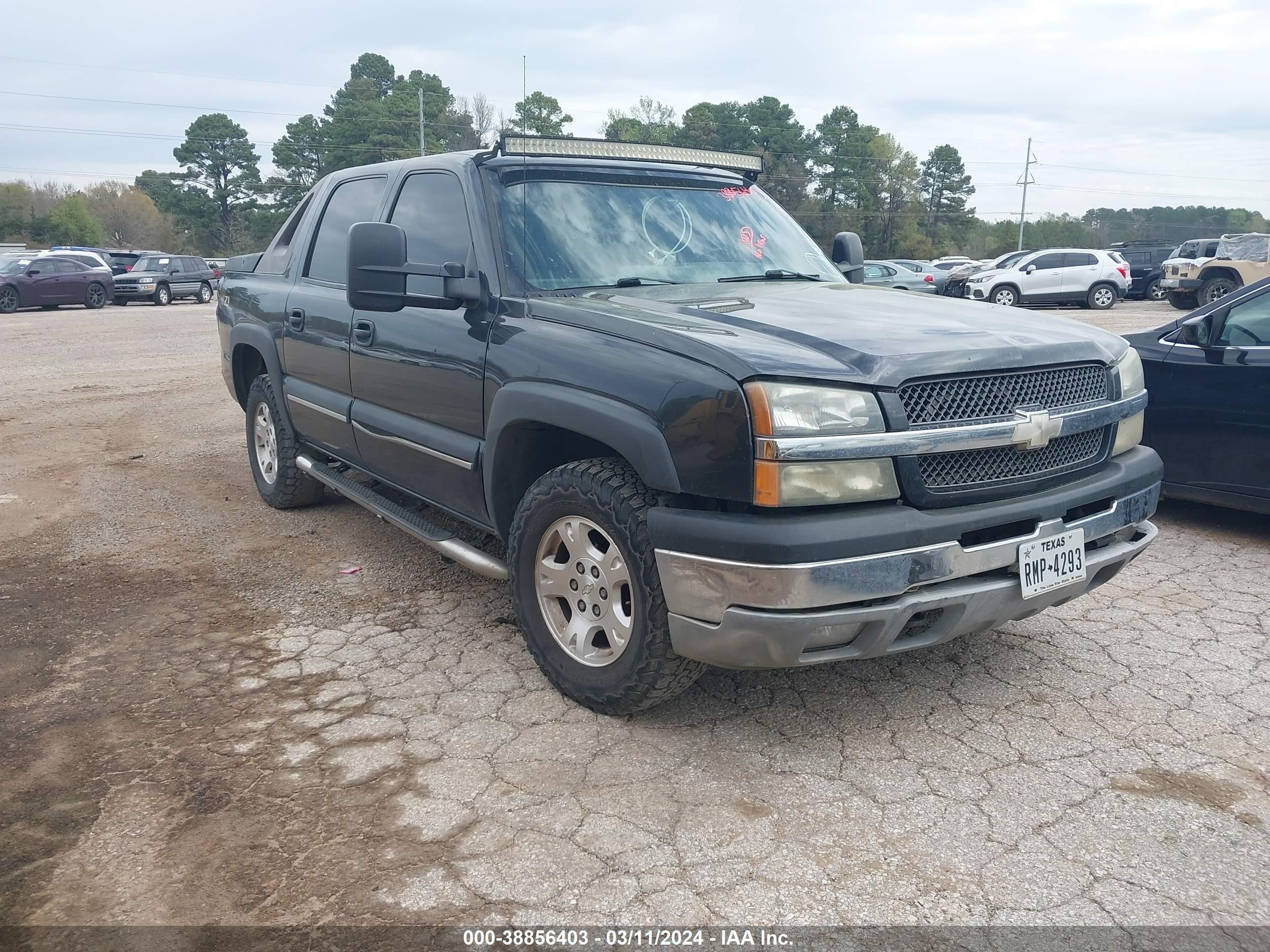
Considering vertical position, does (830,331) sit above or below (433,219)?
below

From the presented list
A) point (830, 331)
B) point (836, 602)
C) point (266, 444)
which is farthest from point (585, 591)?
point (266, 444)

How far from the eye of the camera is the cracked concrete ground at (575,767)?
2443 mm

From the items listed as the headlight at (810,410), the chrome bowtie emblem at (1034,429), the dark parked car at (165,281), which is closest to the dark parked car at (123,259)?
the dark parked car at (165,281)

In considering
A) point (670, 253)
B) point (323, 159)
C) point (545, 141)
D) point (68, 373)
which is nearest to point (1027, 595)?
point (670, 253)

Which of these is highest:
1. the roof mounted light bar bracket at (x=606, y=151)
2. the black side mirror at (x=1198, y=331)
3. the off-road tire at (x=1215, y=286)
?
the roof mounted light bar bracket at (x=606, y=151)

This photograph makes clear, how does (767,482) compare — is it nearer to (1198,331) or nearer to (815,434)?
(815,434)

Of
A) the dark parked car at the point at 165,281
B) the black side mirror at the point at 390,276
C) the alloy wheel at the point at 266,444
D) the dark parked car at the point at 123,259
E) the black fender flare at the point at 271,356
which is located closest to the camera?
the black side mirror at the point at 390,276

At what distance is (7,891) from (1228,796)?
325cm

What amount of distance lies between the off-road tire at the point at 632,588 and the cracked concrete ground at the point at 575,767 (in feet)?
0.48

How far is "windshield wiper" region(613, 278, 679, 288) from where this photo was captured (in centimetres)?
377

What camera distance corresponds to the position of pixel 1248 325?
205 inches

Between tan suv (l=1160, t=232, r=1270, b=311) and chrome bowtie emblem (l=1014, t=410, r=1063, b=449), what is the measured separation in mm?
19088

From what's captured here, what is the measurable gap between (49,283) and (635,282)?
88.0ft

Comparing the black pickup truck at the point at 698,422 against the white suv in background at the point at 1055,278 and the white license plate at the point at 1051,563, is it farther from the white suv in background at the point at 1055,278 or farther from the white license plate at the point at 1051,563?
the white suv in background at the point at 1055,278
